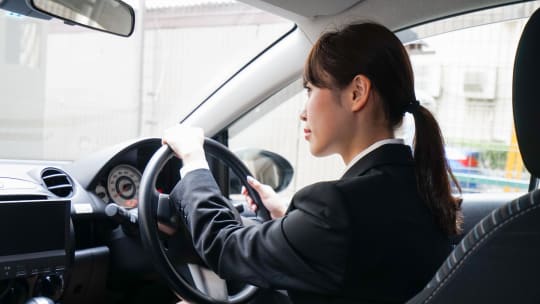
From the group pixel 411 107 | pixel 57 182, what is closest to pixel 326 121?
pixel 411 107

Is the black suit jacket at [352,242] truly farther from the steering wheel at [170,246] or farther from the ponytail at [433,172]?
the steering wheel at [170,246]

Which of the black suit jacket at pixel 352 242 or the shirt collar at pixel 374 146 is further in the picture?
the shirt collar at pixel 374 146

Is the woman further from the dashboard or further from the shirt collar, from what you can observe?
the dashboard

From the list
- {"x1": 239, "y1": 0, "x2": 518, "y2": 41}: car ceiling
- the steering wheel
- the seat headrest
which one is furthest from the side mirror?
the seat headrest

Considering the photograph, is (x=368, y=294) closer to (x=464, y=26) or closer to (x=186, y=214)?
(x=186, y=214)

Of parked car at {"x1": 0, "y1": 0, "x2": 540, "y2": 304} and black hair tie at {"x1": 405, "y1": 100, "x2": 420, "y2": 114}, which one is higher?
black hair tie at {"x1": 405, "y1": 100, "x2": 420, "y2": 114}

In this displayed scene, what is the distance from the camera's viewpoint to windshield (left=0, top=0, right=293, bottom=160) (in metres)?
2.55

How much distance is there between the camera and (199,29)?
3.02 metres

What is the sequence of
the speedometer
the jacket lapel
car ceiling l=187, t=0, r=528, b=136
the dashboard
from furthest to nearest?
car ceiling l=187, t=0, r=528, b=136, the speedometer, the dashboard, the jacket lapel

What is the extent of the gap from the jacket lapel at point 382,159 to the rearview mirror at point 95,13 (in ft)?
3.46

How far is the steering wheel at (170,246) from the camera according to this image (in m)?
1.65

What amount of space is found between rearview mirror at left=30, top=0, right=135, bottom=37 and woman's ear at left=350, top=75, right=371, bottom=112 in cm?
95

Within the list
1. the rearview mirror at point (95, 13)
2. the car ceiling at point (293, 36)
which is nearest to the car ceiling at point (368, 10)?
the car ceiling at point (293, 36)

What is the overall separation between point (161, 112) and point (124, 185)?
932 mm
